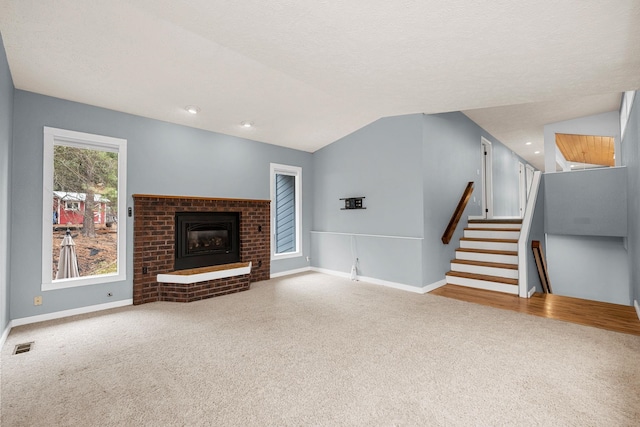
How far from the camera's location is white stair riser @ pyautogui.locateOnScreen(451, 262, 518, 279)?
4.41 meters

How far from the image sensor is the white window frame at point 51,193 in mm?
3291

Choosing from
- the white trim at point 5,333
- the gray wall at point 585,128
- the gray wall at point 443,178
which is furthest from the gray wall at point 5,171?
the gray wall at point 585,128

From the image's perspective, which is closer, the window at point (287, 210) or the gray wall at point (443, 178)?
the gray wall at point (443, 178)

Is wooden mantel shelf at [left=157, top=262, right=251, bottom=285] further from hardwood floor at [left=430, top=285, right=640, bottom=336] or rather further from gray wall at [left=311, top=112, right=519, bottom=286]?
hardwood floor at [left=430, top=285, right=640, bottom=336]

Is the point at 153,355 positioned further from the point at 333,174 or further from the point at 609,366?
the point at 333,174

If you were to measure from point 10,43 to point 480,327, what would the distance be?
5.17m

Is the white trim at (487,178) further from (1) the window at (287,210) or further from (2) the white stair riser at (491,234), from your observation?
(1) the window at (287,210)

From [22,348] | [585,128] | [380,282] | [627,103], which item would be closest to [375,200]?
[380,282]

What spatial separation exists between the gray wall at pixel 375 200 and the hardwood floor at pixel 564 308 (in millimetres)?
864

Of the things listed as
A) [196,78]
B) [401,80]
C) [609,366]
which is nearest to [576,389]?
[609,366]

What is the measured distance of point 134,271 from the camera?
3.91 m

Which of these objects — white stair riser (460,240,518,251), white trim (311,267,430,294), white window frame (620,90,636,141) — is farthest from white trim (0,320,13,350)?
white window frame (620,90,636,141)

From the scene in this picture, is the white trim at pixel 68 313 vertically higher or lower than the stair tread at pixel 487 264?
lower

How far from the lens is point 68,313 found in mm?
3457
